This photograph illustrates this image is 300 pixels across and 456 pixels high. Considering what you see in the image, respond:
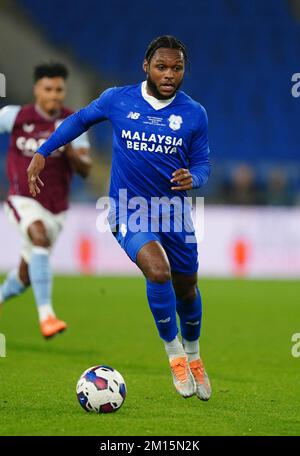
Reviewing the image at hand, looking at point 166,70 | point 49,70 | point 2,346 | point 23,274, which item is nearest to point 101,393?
point 166,70

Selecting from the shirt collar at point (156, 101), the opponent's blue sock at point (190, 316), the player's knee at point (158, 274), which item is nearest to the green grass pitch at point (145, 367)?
the opponent's blue sock at point (190, 316)

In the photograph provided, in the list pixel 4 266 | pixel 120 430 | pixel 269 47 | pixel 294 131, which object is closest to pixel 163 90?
pixel 120 430

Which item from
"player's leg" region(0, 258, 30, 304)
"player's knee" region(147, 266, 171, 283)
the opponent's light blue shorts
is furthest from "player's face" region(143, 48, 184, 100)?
A: "player's leg" region(0, 258, 30, 304)

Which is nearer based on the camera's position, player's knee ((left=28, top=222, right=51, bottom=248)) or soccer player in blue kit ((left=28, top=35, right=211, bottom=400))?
soccer player in blue kit ((left=28, top=35, right=211, bottom=400))

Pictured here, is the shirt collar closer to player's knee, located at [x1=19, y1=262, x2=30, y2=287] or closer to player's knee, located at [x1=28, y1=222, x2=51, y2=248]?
player's knee, located at [x1=28, y1=222, x2=51, y2=248]

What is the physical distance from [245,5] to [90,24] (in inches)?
168

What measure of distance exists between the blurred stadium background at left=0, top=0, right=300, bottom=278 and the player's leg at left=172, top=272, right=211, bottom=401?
11.6 meters

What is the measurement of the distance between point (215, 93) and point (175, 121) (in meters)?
17.9

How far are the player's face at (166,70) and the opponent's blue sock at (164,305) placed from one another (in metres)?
1.25

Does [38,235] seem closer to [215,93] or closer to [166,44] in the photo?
[166,44]

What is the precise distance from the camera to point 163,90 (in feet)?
20.5

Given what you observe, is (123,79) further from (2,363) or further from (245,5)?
(2,363)

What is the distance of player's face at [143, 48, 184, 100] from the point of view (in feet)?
20.3

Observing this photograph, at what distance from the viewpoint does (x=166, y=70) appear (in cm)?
621
